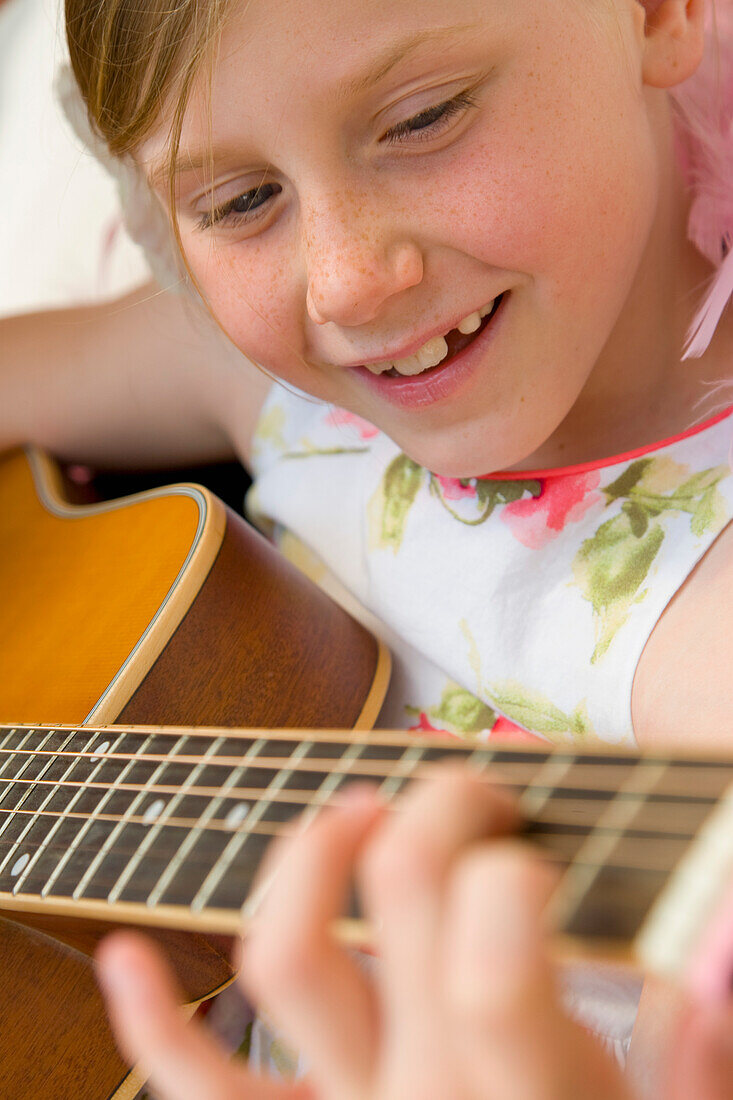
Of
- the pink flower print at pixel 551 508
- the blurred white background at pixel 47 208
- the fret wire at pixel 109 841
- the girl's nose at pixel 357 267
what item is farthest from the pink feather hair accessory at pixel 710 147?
the blurred white background at pixel 47 208

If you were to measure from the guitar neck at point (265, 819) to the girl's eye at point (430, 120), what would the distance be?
13.7 inches

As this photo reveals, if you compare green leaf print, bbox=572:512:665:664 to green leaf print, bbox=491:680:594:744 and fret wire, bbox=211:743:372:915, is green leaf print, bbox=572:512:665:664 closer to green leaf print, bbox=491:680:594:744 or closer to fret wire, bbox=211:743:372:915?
green leaf print, bbox=491:680:594:744

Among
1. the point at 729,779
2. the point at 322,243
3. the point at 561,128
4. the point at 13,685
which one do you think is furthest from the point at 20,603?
the point at 729,779

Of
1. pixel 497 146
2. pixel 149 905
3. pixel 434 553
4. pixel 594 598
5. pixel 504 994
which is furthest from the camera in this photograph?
pixel 434 553

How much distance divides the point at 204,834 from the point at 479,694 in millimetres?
381

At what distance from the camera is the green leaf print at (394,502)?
2.70 feet

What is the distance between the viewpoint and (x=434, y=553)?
788 millimetres

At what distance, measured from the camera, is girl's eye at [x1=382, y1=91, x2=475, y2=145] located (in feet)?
1.78

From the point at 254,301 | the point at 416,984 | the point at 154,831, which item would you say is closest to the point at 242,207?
the point at 254,301

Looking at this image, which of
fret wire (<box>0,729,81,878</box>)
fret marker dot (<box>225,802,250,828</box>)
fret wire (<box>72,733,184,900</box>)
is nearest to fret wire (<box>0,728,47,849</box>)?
fret wire (<box>0,729,81,878</box>)

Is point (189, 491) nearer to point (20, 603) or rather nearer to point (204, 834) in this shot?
point (20, 603)

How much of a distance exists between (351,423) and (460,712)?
31 cm

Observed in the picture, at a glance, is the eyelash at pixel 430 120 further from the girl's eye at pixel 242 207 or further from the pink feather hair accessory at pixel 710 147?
the pink feather hair accessory at pixel 710 147

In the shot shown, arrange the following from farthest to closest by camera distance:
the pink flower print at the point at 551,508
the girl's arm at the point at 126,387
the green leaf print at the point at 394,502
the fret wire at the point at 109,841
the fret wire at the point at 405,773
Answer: the girl's arm at the point at 126,387, the green leaf print at the point at 394,502, the pink flower print at the point at 551,508, the fret wire at the point at 109,841, the fret wire at the point at 405,773
